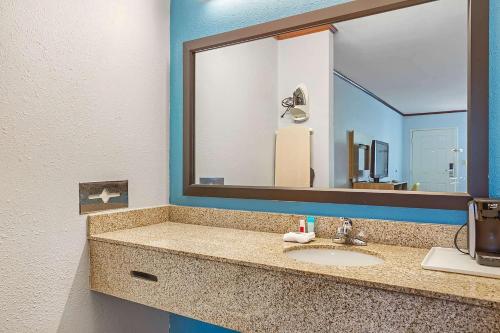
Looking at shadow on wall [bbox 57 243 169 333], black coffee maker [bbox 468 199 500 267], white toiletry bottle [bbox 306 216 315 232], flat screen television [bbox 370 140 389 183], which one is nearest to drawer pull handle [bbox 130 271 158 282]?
shadow on wall [bbox 57 243 169 333]

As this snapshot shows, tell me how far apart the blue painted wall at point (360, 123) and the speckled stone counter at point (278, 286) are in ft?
1.13

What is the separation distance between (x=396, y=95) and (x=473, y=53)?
0.32 m

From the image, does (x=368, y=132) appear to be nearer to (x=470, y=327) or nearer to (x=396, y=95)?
(x=396, y=95)

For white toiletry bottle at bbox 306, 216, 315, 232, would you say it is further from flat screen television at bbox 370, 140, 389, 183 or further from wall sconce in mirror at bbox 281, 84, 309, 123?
wall sconce in mirror at bbox 281, 84, 309, 123

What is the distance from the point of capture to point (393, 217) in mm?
1327

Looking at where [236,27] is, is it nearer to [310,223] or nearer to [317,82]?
[317,82]

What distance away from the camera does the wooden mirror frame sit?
1.17 metres

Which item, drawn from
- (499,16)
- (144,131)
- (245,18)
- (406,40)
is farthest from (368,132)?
(144,131)

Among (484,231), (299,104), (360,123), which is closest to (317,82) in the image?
(299,104)

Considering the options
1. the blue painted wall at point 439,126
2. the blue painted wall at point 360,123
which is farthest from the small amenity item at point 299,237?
the blue painted wall at point 439,126

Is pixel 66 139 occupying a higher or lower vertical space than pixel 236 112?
lower

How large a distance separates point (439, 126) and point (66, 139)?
146 centimetres

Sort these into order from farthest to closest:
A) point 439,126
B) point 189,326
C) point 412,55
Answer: point 189,326
point 412,55
point 439,126

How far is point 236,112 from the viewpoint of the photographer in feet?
6.59
